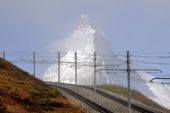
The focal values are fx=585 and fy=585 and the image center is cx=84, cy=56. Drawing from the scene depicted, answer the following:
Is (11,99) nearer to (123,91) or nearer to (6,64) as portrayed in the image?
(6,64)

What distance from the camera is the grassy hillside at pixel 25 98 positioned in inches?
2477

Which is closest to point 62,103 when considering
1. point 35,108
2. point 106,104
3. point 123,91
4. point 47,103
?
point 47,103

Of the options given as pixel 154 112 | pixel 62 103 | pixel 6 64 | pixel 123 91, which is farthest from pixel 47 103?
pixel 123 91

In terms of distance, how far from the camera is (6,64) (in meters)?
95.4

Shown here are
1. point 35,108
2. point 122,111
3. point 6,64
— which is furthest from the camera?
point 6,64

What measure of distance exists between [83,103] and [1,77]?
16.7m

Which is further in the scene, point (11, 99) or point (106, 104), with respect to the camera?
point (106, 104)

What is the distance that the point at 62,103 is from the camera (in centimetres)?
7244

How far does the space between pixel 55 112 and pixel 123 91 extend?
3367 inches

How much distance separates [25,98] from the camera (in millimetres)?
69250

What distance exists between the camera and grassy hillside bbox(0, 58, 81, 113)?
206 ft

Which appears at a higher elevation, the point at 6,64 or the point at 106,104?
the point at 6,64

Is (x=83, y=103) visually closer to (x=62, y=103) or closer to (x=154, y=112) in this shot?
(x=154, y=112)

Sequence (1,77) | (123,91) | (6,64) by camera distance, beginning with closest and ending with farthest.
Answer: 1. (1,77)
2. (6,64)
3. (123,91)
